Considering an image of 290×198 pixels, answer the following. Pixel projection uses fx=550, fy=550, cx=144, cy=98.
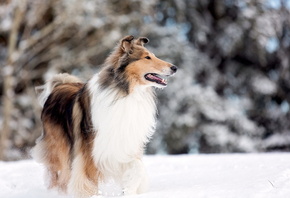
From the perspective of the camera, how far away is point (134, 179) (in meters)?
5.50

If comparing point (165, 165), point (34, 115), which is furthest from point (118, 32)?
point (165, 165)

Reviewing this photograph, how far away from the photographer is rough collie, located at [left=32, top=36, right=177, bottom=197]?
5508 millimetres

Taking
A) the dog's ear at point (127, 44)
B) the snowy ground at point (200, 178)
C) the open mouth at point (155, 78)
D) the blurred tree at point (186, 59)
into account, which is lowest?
the blurred tree at point (186, 59)

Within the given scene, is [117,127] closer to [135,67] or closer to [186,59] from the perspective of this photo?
[135,67]

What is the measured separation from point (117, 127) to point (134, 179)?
547 millimetres

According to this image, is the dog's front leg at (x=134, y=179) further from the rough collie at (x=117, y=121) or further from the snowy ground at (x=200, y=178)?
the snowy ground at (x=200, y=178)

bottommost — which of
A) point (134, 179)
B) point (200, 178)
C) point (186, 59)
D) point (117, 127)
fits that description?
point (186, 59)

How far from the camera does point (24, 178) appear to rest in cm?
741

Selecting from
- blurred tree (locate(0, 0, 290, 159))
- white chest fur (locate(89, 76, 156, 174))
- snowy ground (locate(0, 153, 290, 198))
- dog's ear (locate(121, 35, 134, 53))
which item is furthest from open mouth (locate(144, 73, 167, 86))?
blurred tree (locate(0, 0, 290, 159))

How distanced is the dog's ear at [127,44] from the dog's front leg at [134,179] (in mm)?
1151

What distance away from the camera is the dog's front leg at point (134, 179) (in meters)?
5.49

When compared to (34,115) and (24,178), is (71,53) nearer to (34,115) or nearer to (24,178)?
(34,115)

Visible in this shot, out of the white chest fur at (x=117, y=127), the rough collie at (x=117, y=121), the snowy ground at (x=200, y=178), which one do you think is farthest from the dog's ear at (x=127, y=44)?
the snowy ground at (x=200, y=178)

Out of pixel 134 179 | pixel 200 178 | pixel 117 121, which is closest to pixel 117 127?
pixel 117 121
